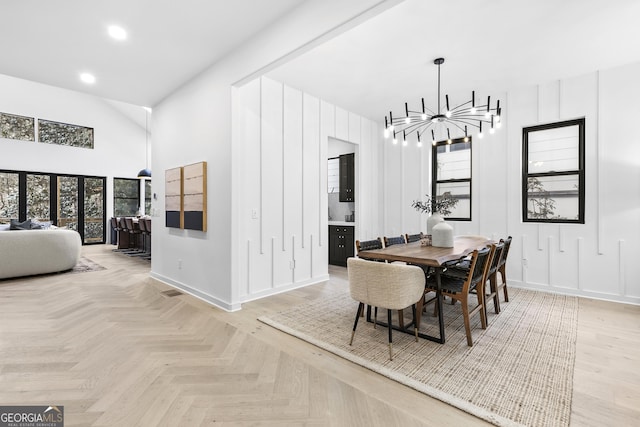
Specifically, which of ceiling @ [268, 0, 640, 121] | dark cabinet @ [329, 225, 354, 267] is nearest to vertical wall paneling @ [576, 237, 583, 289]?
ceiling @ [268, 0, 640, 121]

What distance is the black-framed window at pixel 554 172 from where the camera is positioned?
414 cm

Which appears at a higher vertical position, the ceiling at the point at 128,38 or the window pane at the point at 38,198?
the ceiling at the point at 128,38

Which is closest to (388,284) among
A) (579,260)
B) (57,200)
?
(579,260)

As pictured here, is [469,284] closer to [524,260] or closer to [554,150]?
[524,260]

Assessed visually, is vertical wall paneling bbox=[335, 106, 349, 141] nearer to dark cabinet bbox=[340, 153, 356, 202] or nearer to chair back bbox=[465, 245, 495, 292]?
dark cabinet bbox=[340, 153, 356, 202]

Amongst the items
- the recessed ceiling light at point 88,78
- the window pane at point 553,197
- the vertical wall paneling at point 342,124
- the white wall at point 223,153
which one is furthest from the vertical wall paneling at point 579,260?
the recessed ceiling light at point 88,78

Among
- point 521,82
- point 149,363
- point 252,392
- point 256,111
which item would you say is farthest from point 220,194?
point 521,82

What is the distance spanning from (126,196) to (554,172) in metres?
11.2

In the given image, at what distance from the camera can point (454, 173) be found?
17.3ft

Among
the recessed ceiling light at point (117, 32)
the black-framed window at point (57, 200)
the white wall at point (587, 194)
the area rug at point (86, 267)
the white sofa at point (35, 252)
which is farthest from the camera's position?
the black-framed window at point (57, 200)

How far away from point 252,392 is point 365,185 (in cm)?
443

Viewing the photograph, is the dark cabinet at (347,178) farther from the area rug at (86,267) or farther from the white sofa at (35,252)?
the white sofa at (35,252)

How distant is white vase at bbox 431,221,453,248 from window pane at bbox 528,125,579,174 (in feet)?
7.46

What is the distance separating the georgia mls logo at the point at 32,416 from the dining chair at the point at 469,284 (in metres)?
2.73
